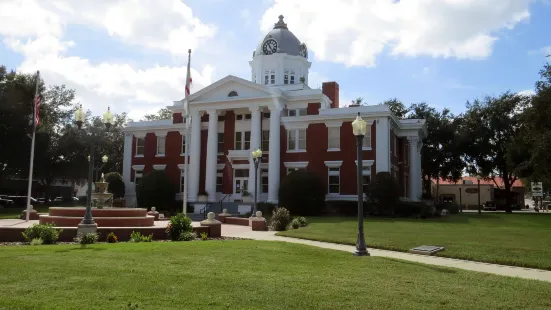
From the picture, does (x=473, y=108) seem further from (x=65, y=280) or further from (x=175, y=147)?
(x=65, y=280)

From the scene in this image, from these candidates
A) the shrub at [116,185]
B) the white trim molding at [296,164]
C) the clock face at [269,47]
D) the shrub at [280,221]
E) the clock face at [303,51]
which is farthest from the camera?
the clock face at [303,51]

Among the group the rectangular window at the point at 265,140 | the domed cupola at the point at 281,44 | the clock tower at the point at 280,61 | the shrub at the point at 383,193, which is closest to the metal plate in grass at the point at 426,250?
the shrub at the point at 383,193

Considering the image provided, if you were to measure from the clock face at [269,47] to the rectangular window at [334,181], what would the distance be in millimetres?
15878

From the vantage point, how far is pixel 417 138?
151 ft

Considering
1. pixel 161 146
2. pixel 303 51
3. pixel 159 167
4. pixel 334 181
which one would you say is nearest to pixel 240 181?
pixel 334 181

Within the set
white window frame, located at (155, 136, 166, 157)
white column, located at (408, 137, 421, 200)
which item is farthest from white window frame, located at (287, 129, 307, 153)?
white window frame, located at (155, 136, 166, 157)

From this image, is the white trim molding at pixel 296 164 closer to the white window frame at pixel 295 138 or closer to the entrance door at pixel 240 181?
the white window frame at pixel 295 138

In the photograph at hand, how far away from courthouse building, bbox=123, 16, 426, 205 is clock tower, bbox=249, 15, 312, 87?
11 centimetres

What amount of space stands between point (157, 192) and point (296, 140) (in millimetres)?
13384

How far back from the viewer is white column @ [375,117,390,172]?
39062 millimetres

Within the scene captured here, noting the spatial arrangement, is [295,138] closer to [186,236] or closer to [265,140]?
[265,140]

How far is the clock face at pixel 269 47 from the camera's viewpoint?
50250 mm

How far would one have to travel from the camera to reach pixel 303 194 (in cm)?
3722

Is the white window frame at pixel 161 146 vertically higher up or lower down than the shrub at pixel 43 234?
higher up
